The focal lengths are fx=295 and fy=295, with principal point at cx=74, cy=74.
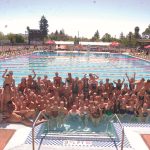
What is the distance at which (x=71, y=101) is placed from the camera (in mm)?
8617

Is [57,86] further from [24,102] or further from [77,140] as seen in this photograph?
[77,140]

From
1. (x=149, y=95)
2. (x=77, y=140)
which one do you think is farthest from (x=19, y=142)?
(x=149, y=95)

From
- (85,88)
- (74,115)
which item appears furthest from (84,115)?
(85,88)

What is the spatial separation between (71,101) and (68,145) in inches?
104

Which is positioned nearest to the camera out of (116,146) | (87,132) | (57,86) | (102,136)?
(116,146)

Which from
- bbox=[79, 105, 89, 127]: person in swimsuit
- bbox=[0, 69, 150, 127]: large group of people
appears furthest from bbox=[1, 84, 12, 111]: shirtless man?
bbox=[79, 105, 89, 127]: person in swimsuit

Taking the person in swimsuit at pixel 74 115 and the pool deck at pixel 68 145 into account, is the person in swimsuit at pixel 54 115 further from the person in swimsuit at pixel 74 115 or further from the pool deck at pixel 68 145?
the pool deck at pixel 68 145

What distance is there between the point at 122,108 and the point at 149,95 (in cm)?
118

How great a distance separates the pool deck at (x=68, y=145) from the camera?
19.5 feet

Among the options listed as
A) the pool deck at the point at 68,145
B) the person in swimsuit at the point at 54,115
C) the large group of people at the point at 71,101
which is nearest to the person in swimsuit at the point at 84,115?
the large group of people at the point at 71,101

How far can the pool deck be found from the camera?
19.5ft

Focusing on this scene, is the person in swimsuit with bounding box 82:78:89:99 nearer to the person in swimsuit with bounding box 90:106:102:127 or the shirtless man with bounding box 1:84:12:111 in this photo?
the person in swimsuit with bounding box 90:106:102:127

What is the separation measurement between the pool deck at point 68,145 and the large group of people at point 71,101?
40 centimetres

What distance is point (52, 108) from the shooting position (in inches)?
279
